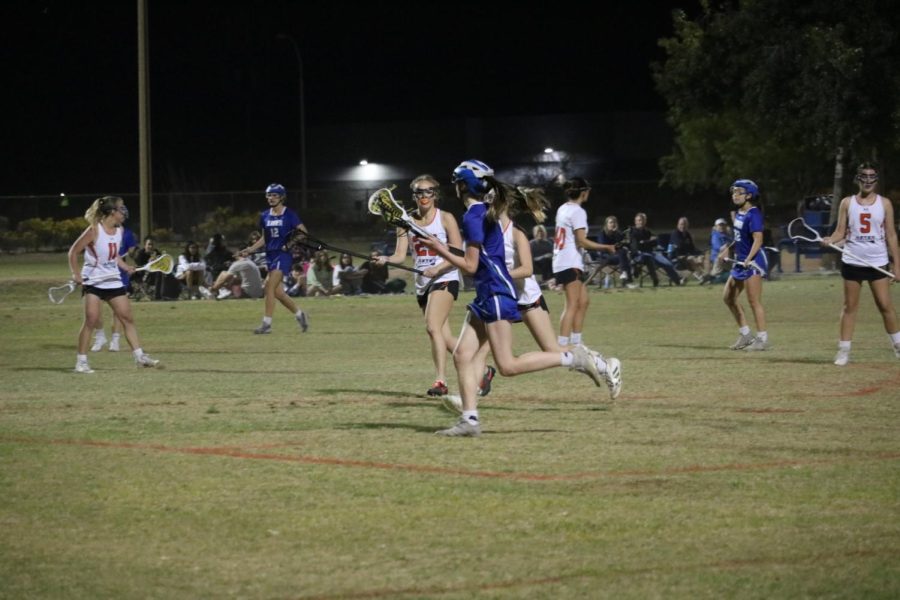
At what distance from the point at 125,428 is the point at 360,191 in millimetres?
57444

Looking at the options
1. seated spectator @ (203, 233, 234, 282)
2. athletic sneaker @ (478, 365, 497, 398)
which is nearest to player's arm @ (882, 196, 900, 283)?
athletic sneaker @ (478, 365, 497, 398)

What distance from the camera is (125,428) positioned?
1201 centimetres

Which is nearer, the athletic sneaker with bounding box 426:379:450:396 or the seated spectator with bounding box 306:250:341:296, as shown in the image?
the athletic sneaker with bounding box 426:379:450:396

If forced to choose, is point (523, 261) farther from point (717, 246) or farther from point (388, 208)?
point (717, 246)

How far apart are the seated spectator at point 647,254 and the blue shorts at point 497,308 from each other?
78.4 feet

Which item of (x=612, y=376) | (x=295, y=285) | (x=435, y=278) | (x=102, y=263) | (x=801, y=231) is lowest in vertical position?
(x=612, y=376)

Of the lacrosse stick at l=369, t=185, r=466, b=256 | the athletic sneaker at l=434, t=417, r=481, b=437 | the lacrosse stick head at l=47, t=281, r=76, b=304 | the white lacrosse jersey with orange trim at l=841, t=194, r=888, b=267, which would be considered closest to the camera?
the athletic sneaker at l=434, t=417, r=481, b=437

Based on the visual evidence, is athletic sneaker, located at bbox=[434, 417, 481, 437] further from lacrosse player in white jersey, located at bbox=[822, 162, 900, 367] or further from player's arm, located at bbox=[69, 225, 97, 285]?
player's arm, located at bbox=[69, 225, 97, 285]

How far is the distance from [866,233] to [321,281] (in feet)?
63.0

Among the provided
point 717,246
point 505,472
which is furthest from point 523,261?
point 717,246

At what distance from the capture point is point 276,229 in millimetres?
22875

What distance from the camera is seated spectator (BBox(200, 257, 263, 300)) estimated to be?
32531 millimetres

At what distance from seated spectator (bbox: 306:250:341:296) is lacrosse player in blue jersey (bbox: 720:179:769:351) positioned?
16269 millimetres

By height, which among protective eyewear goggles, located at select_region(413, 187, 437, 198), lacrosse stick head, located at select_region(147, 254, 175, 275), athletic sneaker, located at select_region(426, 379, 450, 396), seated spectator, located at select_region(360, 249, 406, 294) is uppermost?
protective eyewear goggles, located at select_region(413, 187, 437, 198)
